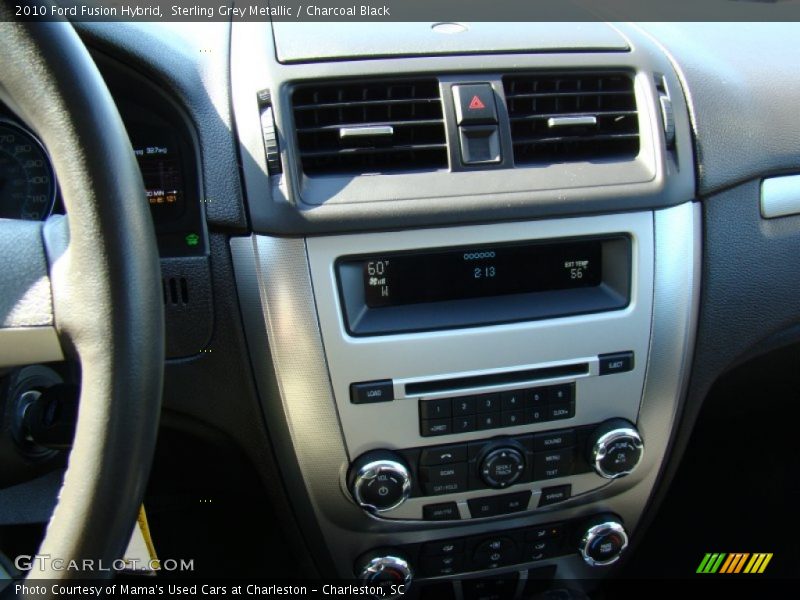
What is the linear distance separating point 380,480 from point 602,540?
49cm

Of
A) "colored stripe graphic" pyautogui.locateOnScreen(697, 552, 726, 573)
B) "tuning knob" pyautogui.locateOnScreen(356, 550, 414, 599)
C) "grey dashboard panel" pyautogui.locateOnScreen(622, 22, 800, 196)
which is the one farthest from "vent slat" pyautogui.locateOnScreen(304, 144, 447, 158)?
"colored stripe graphic" pyautogui.locateOnScreen(697, 552, 726, 573)

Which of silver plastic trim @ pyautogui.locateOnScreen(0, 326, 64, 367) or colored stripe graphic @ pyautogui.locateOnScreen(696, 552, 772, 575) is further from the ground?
silver plastic trim @ pyautogui.locateOnScreen(0, 326, 64, 367)

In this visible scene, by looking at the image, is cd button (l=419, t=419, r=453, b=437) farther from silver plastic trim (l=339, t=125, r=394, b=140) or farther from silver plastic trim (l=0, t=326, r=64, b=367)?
silver plastic trim (l=0, t=326, r=64, b=367)

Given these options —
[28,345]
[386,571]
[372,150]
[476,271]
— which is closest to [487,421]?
[476,271]

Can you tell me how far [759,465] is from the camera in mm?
1788

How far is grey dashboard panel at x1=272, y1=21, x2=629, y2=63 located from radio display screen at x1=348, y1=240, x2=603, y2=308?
31 cm

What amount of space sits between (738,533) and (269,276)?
130cm

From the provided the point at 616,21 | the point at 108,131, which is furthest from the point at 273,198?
the point at 616,21

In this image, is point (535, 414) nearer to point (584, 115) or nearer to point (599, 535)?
point (599, 535)

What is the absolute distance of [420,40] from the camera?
48.8 inches

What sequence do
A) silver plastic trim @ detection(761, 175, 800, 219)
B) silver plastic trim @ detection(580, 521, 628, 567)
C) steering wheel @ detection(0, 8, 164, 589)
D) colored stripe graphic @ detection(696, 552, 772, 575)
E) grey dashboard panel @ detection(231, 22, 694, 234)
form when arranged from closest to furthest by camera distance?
steering wheel @ detection(0, 8, 164, 589) → grey dashboard panel @ detection(231, 22, 694, 234) → silver plastic trim @ detection(761, 175, 800, 219) → silver plastic trim @ detection(580, 521, 628, 567) → colored stripe graphic @ detection(696, 552, 772, 575)

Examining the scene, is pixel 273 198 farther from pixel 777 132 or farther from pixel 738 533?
pixel 738 533

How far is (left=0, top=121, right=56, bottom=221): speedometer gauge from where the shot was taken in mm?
1214

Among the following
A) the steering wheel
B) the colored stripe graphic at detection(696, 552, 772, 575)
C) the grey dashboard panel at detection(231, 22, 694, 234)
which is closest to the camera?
the steering wheel
